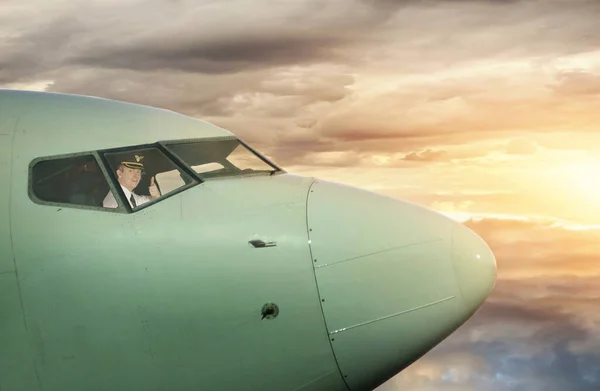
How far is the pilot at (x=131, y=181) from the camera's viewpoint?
10744 mm

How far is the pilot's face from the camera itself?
11.0 m

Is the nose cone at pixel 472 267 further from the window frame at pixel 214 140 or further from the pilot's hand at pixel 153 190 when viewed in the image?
the pilot's hand at pixel 153 190

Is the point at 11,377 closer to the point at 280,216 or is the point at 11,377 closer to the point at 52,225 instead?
the point at 52,225

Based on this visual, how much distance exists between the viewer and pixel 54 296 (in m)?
10.4

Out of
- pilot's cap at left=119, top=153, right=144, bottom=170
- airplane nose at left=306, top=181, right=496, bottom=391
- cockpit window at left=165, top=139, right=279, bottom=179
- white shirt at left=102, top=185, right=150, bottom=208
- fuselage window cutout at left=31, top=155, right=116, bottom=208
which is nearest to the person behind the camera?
airplane nose at left=306, top=181, right=496, bottom=391

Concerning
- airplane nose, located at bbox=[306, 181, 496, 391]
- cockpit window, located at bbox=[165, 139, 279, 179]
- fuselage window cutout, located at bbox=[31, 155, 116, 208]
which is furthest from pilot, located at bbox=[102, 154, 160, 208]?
airplane nose, located at bbox=[306, 181, 496, 391]

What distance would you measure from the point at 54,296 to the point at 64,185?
1.48 meters

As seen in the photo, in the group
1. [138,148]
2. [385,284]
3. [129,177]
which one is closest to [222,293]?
[385,284]

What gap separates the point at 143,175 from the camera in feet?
36.6

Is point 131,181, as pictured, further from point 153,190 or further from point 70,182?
point 70,182

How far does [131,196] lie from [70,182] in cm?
83

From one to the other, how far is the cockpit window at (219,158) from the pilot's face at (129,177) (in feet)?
2.02

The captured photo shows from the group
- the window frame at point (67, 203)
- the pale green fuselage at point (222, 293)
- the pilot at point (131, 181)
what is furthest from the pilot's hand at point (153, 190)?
the window frame at point (67, 203)

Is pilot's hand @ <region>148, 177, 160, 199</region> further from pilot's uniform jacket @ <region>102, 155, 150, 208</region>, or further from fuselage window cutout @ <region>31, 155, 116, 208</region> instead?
fuselage window cutout @ <region>31, 155, 116, 208</region>
